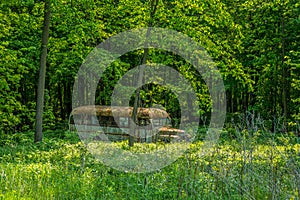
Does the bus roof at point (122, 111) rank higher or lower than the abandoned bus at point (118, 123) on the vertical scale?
higher

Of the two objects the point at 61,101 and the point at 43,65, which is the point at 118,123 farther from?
the point at 61,101

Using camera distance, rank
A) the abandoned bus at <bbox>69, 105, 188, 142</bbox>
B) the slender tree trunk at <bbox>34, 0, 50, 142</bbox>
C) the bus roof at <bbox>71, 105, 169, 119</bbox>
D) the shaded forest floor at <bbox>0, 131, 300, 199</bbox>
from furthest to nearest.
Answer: the bus roof at <bbox>71, 105, 169, 119</bbox> < the abandoned bus at <bbox>69, 105, 188, 142</bbox> < the slender tree trunk at <bbox>34, 0, 50, 142</bbox> < the shaded forest floor at <bbox>0, 131, 300, 199</bbox>

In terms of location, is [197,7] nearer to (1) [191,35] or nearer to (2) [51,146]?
(1) [191,35]

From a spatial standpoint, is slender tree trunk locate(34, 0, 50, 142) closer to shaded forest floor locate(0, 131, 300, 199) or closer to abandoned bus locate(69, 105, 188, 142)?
abandoned bus locate(69, 105, 188, 142)

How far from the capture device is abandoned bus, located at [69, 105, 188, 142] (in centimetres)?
1584

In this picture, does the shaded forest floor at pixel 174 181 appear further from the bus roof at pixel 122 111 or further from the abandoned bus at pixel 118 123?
the bus roof at pixel 122 111

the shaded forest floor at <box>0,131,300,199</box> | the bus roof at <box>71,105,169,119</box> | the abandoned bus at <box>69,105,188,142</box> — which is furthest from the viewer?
the bus roof at <box>71,105,169,119</box>

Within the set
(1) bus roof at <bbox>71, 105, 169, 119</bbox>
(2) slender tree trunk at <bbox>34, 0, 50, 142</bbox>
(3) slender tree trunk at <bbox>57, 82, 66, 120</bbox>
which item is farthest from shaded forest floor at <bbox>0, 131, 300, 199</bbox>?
(3) slender tree trunk at <bbox>57, 82, 66, 120</bbox>

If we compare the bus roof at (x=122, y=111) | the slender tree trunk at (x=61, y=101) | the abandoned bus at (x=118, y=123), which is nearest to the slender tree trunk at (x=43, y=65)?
the abandoned bus at (x=118, y=123)

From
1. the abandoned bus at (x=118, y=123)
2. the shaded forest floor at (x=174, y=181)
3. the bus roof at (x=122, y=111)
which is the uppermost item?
the bus roof at (x=122, y=111)

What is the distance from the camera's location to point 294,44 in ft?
59.6

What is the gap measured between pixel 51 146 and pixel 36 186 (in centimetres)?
622

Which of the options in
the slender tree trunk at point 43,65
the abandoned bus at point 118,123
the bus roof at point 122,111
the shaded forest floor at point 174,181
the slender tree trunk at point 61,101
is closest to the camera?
the shaded forest floor at point 174,181

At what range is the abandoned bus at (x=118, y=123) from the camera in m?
15.8
